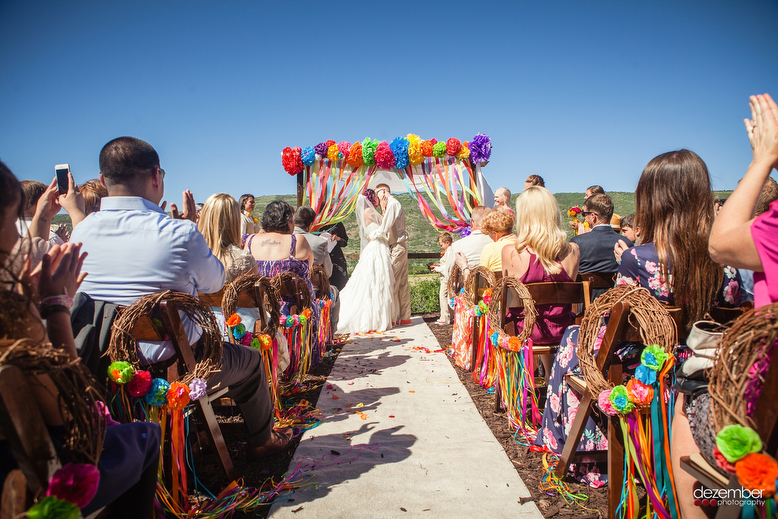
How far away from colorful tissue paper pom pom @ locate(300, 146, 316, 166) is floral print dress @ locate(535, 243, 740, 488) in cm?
645

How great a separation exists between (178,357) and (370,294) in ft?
15.9

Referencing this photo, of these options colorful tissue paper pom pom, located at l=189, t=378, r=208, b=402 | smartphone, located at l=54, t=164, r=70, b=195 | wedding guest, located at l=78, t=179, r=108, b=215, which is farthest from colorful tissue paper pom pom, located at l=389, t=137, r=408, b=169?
colorful tissue paper pom pom, located at l=189, t=378, r=208, b=402

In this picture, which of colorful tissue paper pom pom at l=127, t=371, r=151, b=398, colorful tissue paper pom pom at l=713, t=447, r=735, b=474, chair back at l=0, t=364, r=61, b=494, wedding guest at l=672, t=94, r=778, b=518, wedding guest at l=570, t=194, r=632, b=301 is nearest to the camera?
chair back at l=0, t=364, r=61, b=494

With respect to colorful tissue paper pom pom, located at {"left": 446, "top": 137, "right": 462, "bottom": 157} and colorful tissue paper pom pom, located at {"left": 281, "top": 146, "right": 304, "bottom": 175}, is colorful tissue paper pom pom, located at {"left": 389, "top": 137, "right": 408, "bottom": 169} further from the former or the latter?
colorful tissue paper pom pom, located at {"left": 281, "top": 146, "right": 304, "bottom": 175}

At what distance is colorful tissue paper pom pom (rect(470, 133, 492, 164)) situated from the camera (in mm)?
7836

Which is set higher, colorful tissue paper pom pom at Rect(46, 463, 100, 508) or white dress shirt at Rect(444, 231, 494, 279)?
white dress shirt at Rect(444, 231, 494, 279)

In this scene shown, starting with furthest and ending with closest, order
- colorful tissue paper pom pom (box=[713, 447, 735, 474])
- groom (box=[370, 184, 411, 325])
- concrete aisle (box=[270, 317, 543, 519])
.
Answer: groom (box=[370, 184, 411, 325]) → concrete aisle (box=[270, 317, 543, 519]) → colorful tissue paper pom pom (box=[713, 447, 735, 474])

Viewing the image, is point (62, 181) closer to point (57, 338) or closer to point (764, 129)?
point (57, 338)

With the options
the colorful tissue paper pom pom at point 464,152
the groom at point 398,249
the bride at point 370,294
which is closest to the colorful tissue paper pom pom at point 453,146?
the colorful tissue paper pom pom at point 464,152

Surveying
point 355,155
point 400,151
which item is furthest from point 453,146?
point 355,155

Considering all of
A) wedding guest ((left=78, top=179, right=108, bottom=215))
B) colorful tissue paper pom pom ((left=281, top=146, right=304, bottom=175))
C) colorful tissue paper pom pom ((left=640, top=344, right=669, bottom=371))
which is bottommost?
colorful tissue paper pom pom ((left=640, top=344, right=669, bottom=371))

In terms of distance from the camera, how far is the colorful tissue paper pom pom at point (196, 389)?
77.4 inches

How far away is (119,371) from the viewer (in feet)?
5.85

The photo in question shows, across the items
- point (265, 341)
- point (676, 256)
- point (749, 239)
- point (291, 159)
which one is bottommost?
point (265, 341)
